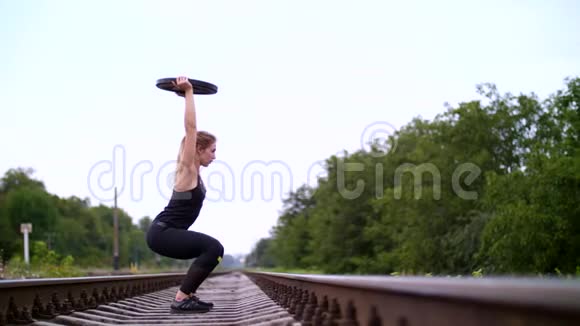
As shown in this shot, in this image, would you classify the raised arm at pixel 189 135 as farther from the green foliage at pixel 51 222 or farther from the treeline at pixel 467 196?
the green foliage at pixel 51 222

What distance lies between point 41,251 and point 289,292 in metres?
37.8

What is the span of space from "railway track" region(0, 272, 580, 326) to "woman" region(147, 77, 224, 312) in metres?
0.53

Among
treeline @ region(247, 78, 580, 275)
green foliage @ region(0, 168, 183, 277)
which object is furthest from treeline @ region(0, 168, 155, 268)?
treeline @ region(247, 78, 580, 275)

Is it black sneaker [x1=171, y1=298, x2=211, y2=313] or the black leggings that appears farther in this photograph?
black sneaker [x1=171, y1=298, x2=211, y2=313]

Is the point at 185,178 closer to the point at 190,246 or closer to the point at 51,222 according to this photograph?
the point at 190,246

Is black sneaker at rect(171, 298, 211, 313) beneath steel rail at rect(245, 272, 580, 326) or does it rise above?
beneath

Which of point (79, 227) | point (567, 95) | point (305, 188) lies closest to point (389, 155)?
point (567, 95)

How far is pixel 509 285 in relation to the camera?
1.89m

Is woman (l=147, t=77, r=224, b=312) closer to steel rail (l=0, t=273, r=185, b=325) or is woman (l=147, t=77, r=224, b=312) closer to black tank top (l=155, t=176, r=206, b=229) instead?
black tank top (l=155, t=176, r=206, b=229)

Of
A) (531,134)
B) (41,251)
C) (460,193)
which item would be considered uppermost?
(531,134)

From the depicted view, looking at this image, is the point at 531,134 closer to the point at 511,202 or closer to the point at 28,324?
the point at 511,202

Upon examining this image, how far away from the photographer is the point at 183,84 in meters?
6.06

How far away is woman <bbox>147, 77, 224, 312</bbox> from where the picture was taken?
6.09 meters

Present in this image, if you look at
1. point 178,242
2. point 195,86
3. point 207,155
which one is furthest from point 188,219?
point 195,86
